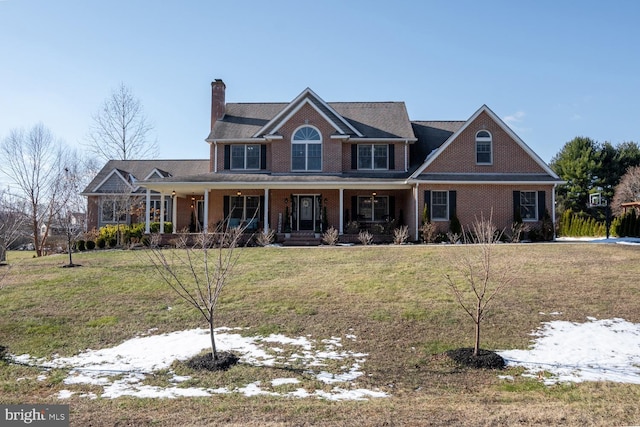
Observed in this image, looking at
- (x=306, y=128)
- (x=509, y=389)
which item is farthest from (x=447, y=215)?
(x=509, y=389)

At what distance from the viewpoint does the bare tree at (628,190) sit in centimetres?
4107

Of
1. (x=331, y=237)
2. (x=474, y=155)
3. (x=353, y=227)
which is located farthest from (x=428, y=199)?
(x=331, y=237)

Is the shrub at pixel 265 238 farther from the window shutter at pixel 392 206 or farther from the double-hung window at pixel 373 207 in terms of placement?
the window shutter at pixel 392 206

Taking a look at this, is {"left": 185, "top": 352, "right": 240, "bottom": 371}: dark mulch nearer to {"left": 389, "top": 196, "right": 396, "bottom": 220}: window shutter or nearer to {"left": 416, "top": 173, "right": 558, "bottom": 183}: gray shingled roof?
{"left": 416, "top": 173, "right": 558, "bottom": 183}: gray shingled roof

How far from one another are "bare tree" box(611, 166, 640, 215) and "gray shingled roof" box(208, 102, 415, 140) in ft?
88.0

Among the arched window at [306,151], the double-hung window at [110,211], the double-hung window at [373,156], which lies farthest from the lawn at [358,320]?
the double-hung window at [110,211]

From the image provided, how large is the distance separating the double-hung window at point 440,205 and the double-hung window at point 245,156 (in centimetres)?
947

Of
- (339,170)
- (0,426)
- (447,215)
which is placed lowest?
(0,426)

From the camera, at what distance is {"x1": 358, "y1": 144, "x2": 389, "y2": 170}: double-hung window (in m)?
24.5

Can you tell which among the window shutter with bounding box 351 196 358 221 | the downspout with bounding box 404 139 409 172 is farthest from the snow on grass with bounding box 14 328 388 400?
the downspout with bounding box 404 139 409 172

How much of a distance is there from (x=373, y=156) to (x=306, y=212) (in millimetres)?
4668

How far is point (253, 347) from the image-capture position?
8164 mm

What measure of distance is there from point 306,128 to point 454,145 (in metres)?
7.57

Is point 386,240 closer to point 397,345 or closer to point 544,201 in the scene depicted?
point 544,201
